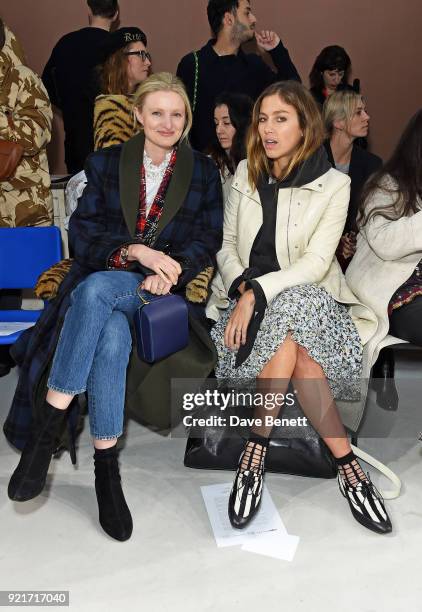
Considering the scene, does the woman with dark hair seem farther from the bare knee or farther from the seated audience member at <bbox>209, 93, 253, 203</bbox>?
the seated audience member at <bbox>209, 93, 253, 203</bbox>

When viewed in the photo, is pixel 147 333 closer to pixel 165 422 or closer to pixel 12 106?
pixel 165 422

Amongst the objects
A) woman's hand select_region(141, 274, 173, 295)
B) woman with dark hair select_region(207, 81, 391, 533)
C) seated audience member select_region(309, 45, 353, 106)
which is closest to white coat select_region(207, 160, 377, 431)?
woman with dark hair select_region(207, 81, 391, 533)

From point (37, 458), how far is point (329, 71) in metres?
3.32

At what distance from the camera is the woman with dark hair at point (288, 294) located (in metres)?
2.33

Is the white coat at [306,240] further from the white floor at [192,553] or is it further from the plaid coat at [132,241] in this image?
the white floor at [192,553]

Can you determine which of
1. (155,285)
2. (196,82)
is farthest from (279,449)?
(196,82)

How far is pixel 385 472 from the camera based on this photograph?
249 centimetres

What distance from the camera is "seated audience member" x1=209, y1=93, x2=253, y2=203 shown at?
125 inches

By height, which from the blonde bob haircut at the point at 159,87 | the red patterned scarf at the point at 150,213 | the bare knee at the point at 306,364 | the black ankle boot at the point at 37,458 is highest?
the blonde bob haircut at the point at 159,87

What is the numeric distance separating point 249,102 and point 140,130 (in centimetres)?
69

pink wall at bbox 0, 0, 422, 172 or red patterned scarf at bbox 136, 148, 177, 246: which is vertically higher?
pink wall at bbox 0, 0, 422, 172

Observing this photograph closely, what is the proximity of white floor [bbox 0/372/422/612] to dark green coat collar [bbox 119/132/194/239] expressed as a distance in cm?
97

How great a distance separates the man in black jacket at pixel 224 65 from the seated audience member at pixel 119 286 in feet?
3.86

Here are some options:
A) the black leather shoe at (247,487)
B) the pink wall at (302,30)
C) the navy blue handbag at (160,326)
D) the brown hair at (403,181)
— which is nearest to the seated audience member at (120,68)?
the navy blue handbag at (160,326)
